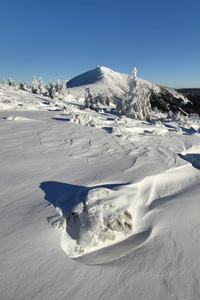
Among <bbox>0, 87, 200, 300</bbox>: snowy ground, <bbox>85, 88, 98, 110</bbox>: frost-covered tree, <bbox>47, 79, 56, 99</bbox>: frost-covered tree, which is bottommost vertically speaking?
<bbox>0, 87, 200, 300</bbox>: snowy ground

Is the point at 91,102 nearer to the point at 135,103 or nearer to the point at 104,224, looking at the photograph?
the point at 135,103

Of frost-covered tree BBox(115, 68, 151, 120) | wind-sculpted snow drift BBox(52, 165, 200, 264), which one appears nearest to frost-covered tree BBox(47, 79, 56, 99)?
frost-covered tree BBox(115, 68, 151, 120)

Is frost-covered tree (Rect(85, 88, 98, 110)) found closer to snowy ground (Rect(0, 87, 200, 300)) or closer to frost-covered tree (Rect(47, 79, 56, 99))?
frost-covered tree (Rect(47, 79, 56, 99))

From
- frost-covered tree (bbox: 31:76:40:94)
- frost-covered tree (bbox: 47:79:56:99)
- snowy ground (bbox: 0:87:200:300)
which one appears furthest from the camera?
frost-covered tree (bbox: 31:76:40:94)

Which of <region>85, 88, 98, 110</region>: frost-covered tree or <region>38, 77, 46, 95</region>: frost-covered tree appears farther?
<region>38, 77, 46, 95</region>: frost-covered tree

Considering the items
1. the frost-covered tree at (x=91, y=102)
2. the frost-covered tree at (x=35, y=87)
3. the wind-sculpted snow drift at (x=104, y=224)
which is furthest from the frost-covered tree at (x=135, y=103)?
the frost-covered tree at (x=35, y=87)

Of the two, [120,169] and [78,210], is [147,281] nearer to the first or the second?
[78,210]

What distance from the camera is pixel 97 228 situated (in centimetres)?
294

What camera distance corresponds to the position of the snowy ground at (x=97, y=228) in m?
2.27

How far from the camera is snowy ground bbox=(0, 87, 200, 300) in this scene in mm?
2266

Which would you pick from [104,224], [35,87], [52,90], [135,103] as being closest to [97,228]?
[104,224]

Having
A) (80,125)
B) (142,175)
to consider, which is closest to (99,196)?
(142,175)

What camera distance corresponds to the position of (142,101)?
20.3m

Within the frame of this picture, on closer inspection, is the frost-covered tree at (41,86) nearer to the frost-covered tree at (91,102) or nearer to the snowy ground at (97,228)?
the frost-covered tree at (91,102)
